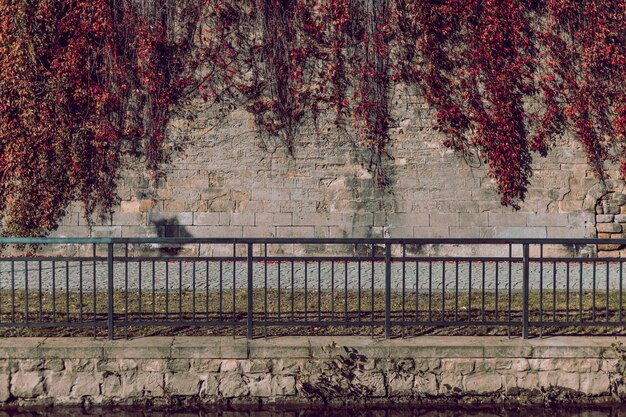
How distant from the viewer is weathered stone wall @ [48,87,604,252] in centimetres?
1368

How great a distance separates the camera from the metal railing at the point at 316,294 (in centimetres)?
686

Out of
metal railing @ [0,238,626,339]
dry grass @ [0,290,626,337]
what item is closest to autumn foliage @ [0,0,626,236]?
metal railing @ [0,238,626,339]

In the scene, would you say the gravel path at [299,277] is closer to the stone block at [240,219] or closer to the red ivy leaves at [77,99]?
the stone block at [240,219]

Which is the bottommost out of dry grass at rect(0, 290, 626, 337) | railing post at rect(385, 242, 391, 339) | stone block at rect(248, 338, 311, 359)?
stone block at rect(248, 338, 311, 359)

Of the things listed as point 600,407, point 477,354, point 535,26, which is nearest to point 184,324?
point 477,354

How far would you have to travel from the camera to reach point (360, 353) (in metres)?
6.41

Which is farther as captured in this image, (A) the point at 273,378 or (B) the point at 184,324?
(B) the point at 184,324

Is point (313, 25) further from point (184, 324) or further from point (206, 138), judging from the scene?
point (184, 324)

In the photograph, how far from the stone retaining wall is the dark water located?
0.33ft

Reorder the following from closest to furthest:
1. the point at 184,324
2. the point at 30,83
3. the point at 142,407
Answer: the point at 142,407
the point at 184,324
the point at 30,83

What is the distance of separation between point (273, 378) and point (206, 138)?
7893 millimetres

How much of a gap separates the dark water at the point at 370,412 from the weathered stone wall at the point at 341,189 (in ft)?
24.3

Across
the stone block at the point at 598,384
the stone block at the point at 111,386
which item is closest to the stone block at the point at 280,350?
the stone block at the point at 111,386

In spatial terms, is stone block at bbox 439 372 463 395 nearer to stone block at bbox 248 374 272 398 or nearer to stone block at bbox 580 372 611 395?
stone block at bbox 580 372 611 395
